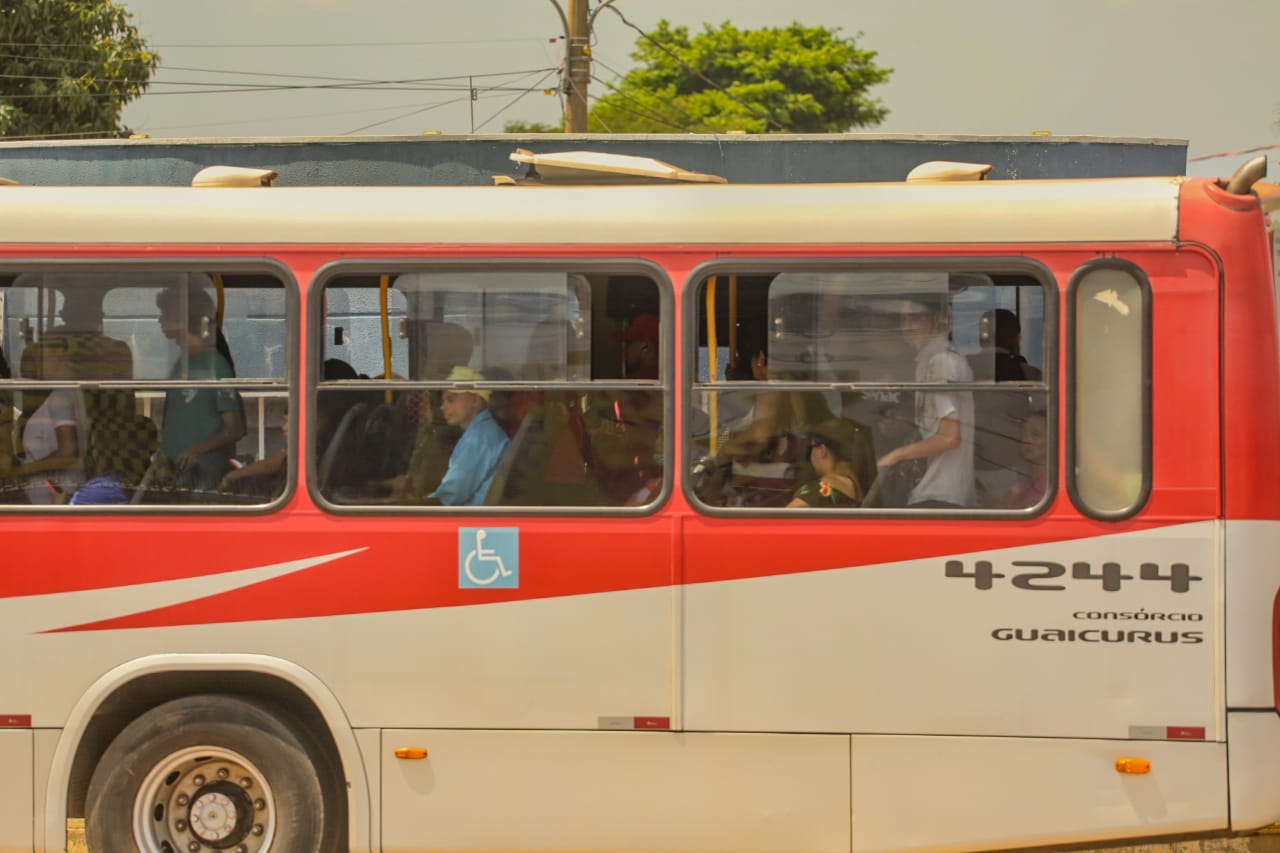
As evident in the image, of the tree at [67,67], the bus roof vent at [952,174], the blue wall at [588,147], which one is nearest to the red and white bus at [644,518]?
the bus roof vent at [952,174]

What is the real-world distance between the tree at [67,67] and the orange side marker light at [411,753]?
17422 mm

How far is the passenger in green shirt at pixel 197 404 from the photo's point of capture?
518 centimetres

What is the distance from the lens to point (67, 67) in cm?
2025

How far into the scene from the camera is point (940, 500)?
5059mm

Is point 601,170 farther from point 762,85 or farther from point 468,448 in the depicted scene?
point 762,85

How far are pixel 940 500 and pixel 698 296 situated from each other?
119 centimetres

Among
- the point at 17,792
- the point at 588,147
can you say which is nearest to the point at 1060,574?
the point at 17,792

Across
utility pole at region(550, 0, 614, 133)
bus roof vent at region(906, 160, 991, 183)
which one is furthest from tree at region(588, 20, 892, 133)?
bus roof vent at region(906, 160, 991, 183)

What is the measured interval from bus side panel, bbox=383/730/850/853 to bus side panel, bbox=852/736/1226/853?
0.14m

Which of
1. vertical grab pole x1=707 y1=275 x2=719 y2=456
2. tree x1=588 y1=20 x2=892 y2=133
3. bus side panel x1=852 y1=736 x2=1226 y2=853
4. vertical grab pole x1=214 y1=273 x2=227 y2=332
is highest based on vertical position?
tree x1=588 y1=20 x2=892 y2=133

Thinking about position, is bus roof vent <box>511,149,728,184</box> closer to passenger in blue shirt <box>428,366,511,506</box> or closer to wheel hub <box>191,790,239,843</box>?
passenger in blue shirt <box>428,366,511,506</box>

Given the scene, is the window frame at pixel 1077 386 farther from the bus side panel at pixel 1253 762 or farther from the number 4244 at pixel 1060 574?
the bus side panel at pixel 1253 762

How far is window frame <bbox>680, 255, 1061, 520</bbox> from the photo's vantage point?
5.00 metres

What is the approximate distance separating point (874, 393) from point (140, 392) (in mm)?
2802
